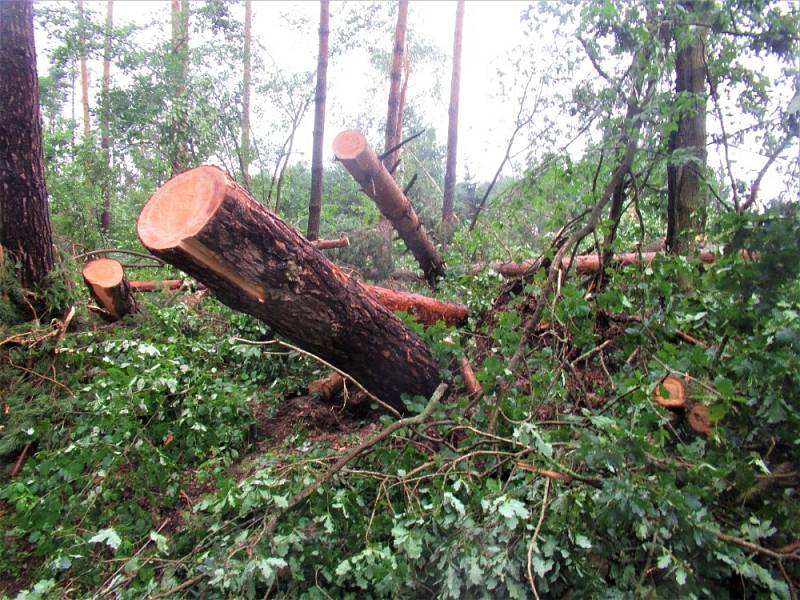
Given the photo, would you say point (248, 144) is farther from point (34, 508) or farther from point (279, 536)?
point (279, 536)

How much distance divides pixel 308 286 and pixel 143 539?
1.38 m

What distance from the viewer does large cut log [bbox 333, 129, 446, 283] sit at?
5.20 meters

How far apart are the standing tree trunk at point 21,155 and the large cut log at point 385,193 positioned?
7.95 ft

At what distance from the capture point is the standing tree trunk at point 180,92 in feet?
26.7

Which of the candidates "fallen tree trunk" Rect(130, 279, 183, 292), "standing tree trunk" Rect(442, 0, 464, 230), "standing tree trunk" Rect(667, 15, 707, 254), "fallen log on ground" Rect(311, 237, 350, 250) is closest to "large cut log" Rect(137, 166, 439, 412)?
"standing tree trunk" Rect(667, 15, 707, 254)

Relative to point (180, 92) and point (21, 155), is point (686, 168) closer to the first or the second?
point (21, 155)

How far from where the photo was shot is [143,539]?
2.53 meters

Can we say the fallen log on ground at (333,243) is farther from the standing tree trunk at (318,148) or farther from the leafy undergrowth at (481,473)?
the leafy undergrowth at (481,473)

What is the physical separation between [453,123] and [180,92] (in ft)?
17.7

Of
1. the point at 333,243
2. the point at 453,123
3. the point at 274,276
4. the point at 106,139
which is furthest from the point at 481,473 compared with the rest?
the point at 453,123

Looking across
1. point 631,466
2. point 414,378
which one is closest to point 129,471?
point 414,378

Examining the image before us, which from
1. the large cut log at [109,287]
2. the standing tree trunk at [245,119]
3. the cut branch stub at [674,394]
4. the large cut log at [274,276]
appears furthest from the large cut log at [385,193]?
the standing tree trunk at [245,119]

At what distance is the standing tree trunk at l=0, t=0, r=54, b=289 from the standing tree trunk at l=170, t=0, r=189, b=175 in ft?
12.8

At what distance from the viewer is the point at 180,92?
9000 mm
